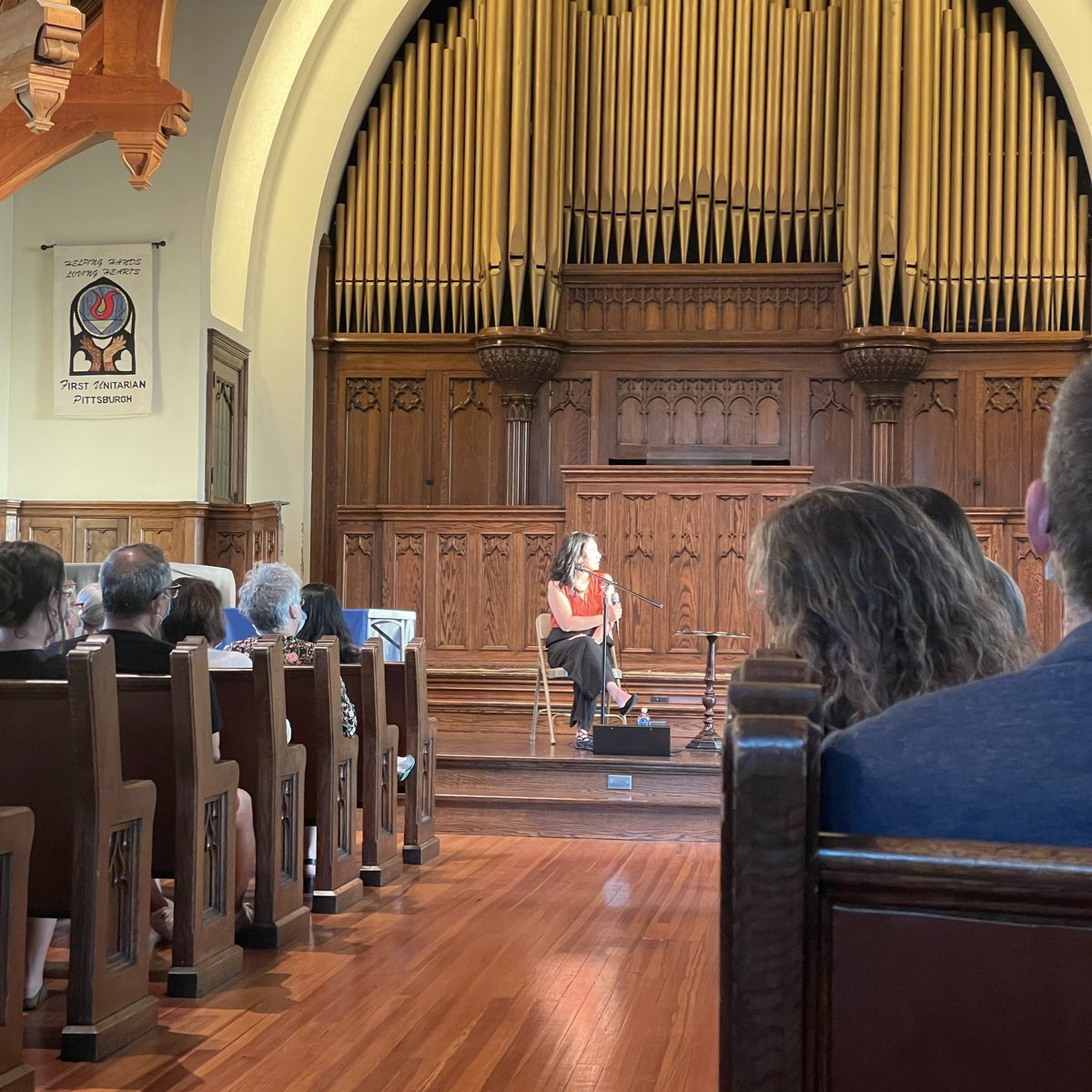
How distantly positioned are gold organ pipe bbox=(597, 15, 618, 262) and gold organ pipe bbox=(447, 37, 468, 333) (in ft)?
3.37

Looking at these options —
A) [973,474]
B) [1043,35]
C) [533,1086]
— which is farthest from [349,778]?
[1043,35]

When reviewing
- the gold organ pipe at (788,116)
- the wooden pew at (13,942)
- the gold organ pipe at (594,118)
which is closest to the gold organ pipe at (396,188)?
the gold organ pipe at (594,118)

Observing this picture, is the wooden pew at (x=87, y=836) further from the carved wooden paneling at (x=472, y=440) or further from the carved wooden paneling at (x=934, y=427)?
the carved wooden paneling at (x=934, y=427)

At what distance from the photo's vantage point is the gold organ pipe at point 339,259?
406 inches

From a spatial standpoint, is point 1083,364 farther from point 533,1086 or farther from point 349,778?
point 349,778

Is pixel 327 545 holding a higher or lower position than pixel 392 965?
higher

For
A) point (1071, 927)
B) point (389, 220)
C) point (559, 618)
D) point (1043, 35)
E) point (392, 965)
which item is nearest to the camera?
point (1071, 927)

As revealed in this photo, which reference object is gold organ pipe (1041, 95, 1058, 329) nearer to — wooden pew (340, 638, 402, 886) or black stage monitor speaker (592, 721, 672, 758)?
black stage monitor speaker (592, 721, 672, 758)

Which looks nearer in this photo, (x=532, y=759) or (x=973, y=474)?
(x=532, y=759)

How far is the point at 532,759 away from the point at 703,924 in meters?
2.08

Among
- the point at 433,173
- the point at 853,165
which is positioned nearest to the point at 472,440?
the point at 433,173

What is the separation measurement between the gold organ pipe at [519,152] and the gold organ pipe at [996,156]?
3183 millimetres

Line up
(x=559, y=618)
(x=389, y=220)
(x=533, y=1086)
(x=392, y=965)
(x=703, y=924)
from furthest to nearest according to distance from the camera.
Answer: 1. (x=389, y=220)
2. (x=559, y=618)
3. (x=703, y=924)
4. (x=392, y=965)
5. (x=533, y=1086)

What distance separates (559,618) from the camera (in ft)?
23.6
